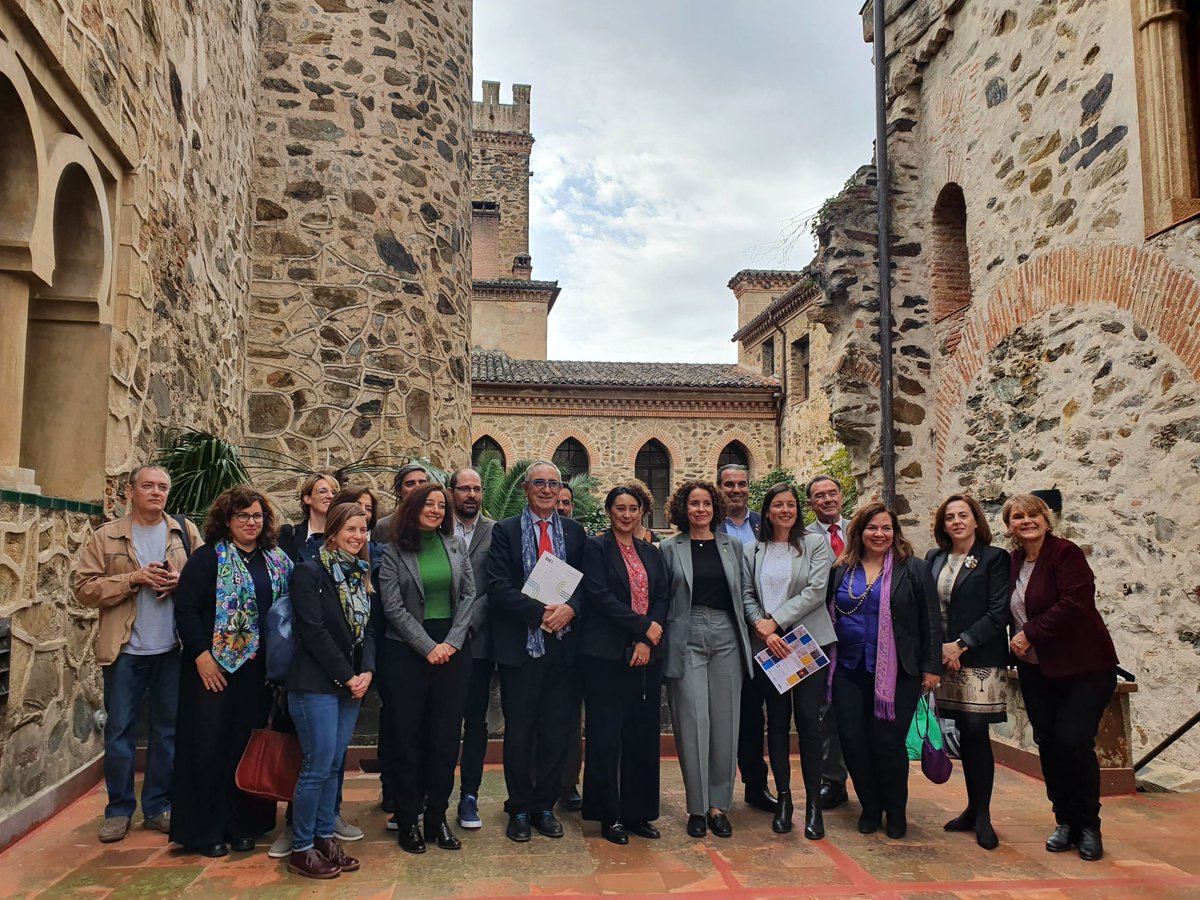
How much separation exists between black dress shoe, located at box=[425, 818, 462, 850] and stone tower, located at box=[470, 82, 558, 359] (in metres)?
25.3

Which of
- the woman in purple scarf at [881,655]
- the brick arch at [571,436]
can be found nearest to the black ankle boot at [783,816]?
the woman in purple scarf at [881,655]

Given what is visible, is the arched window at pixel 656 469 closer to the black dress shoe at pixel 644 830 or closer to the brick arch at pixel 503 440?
the brick arch at pixel 503 440

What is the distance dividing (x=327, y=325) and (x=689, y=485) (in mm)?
4916

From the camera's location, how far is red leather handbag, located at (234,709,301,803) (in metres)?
3.99

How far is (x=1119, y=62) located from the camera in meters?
6.51

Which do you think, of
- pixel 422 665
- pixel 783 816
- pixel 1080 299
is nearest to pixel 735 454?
pixel 1080 299

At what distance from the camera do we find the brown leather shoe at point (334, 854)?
3.98m

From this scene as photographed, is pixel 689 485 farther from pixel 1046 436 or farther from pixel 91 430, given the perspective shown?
pixel 1046 436

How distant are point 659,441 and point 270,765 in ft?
66.6

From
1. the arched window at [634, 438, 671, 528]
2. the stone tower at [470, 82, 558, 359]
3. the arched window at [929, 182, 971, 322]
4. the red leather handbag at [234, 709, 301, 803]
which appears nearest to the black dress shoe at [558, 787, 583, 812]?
the red leather handbag at [234, 709, 301, 803]

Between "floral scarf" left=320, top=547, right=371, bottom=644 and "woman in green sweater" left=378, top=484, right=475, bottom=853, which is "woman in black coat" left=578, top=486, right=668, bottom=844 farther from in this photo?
"floral scarf" left=320, top=547, right=371, bottom=644

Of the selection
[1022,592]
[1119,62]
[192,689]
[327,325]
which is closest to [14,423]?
[192,689]

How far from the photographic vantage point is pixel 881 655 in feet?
15.4

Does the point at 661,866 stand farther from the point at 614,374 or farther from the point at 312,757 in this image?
the point at 614,374
